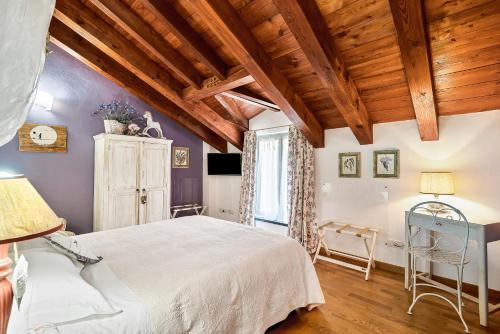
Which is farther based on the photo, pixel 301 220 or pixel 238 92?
pixel 301 220

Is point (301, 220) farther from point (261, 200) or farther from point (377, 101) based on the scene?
point (377, 101)

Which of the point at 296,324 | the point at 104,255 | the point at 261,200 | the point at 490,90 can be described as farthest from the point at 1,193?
the point at 261,200

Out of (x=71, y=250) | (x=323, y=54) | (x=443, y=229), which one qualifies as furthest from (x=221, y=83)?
(x=443, y=229)

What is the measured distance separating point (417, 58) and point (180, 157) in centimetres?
384

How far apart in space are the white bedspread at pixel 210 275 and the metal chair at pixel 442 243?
1.07m

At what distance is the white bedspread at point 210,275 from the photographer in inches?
53.1

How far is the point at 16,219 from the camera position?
0.68 meters

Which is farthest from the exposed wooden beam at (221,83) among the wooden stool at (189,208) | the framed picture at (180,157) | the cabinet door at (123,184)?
the wooden stool at (189,208)

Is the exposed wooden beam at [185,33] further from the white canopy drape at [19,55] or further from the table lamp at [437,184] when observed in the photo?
the table lamp at [437,184]

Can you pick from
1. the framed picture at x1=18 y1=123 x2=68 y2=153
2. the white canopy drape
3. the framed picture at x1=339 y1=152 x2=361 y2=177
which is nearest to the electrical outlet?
the framed picture at x1=339 y1=152 x2=361 y2=177

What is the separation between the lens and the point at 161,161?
386 cm

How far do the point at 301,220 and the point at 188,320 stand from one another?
9.07 ft

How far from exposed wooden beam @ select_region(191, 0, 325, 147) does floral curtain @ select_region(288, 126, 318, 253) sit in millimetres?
484

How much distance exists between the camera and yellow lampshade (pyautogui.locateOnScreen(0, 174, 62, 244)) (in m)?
0.66
